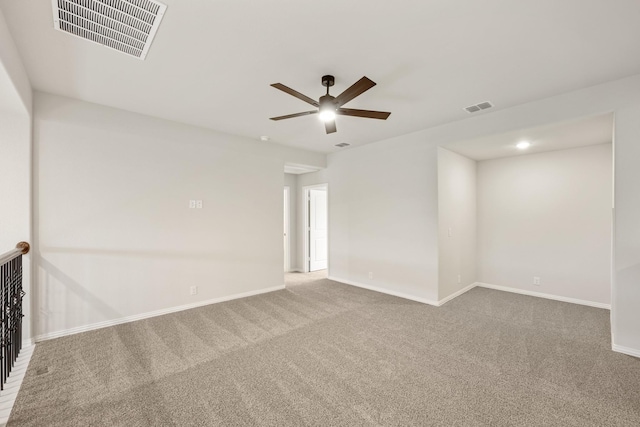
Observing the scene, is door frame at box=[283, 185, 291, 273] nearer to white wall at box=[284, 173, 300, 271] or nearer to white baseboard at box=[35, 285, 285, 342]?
white wall at box=[284, 173, 300, 271]

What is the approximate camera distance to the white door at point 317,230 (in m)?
6.77

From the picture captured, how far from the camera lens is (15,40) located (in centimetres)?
213

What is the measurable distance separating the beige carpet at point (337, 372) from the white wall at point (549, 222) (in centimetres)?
70

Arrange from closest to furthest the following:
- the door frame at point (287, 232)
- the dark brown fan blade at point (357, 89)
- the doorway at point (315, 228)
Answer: the dark brown fan blade at point (357, 89) < the doorway at point (315, 228) < the door frame at point (287, 232)

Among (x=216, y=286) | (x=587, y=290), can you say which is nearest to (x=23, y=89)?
(x=216, y=286)

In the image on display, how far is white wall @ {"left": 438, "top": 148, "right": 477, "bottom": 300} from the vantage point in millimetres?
4223

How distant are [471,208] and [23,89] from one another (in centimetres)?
617

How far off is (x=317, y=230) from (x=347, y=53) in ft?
16.2

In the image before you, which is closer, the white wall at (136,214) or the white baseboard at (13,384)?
the white baseboard at (13,384)

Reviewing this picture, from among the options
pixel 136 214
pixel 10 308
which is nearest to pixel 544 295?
pixel 136 214

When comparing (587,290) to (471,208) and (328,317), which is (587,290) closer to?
(471,208)

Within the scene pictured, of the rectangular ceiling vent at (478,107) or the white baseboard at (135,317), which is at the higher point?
the rectangular ceiling vent at (478,107)

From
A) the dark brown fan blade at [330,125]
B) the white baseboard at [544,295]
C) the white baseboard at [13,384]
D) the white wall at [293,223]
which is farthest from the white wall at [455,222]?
the white baseboard at [13,384]

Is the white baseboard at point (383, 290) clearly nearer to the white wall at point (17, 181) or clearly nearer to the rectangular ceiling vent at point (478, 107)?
the rectangular ceiling vent at point (478, 107)
